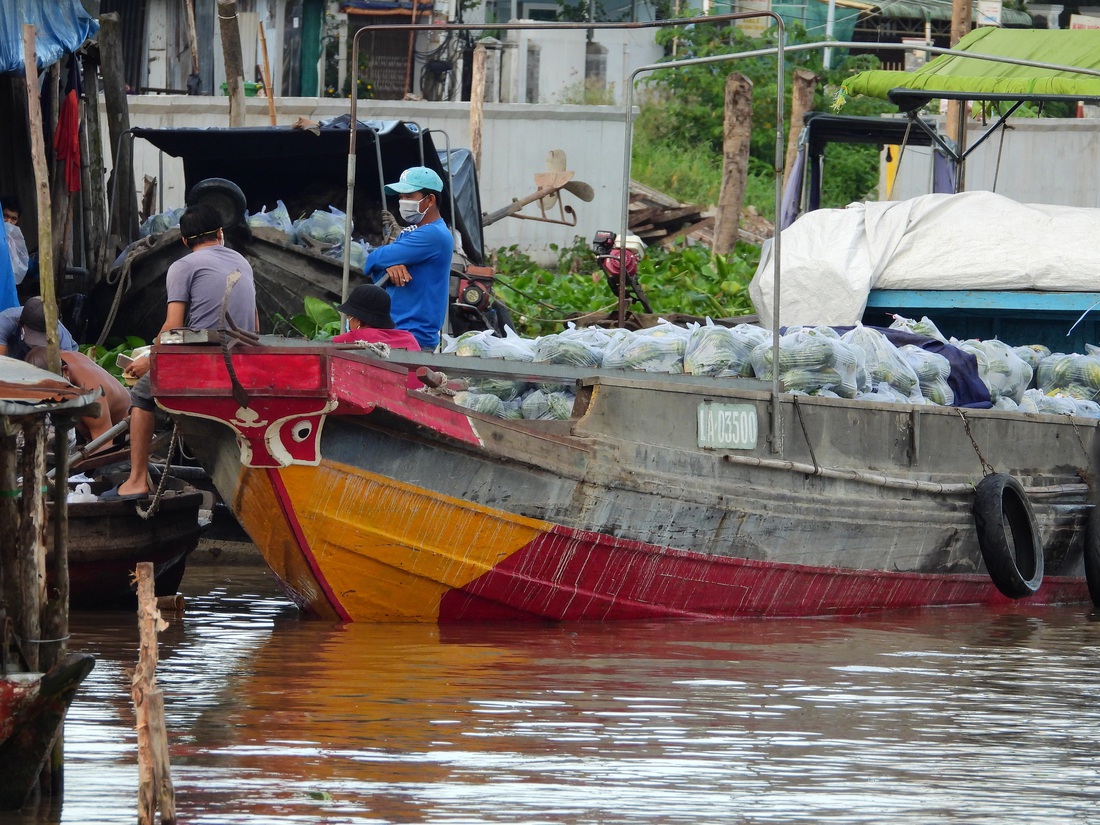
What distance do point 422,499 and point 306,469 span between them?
502 mm

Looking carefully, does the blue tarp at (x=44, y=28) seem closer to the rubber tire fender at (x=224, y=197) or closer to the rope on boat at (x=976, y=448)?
the rubber tire fender at (x=224, y=197)

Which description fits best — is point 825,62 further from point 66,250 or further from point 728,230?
point 66,250

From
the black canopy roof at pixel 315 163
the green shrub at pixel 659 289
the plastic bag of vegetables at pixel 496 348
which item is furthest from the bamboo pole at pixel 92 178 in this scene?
the plastic bag of vegetables at pixel 496 348

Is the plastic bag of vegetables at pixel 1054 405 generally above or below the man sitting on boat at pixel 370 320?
below

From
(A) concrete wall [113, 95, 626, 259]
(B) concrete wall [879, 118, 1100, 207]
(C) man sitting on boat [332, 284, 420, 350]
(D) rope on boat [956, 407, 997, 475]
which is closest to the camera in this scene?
(C) man sitting on boat [332, 284, 420, 350]

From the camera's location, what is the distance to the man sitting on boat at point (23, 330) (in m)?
8.38

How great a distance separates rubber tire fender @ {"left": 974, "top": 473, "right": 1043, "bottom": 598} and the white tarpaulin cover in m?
1.80

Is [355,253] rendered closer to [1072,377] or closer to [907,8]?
[1072,377]

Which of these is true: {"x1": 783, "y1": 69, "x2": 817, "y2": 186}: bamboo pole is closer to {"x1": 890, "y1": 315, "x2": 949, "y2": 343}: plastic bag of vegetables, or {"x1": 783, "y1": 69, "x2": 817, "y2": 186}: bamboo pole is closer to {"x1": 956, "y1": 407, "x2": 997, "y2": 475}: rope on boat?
{"x1": 890, "y1": 315, "x2": 949, "y2": 343}: plastic bag of vegetables

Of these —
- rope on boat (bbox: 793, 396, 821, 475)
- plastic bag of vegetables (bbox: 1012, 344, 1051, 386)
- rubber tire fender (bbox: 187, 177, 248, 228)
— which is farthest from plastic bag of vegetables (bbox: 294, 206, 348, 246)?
rope on boat (bbox: 793, 396, 821, 475)

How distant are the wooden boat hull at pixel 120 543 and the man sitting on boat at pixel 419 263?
1.33 meters

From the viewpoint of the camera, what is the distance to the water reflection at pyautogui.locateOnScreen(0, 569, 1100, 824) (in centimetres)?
432

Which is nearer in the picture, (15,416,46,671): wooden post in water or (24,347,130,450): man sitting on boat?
(15,416,46,671): wooden post in water

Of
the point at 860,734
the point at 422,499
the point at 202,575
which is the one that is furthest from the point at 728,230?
the point at 860,734
